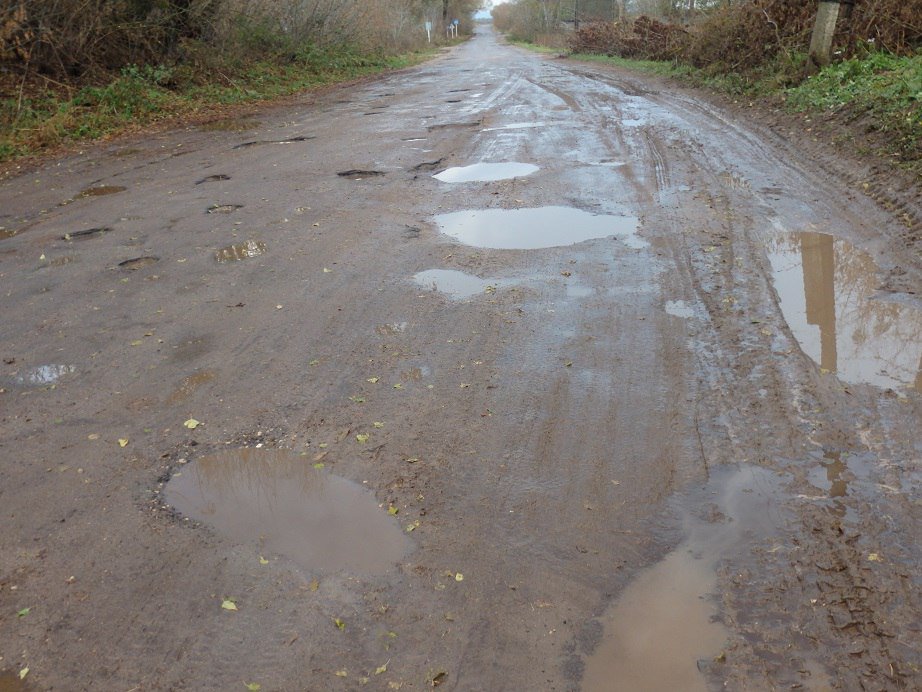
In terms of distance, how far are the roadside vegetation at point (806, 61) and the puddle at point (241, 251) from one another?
6895 millimetres

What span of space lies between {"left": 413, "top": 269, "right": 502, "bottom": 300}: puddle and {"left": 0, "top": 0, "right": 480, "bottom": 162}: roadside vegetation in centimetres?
887

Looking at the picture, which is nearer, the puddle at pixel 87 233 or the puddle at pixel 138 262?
the puddle at pixel 138 262

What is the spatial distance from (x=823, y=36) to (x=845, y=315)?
11.6 meters

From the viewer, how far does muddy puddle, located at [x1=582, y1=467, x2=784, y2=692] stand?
8.68 feet

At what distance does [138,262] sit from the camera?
22.2 feet

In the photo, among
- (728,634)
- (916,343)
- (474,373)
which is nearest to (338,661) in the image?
(728,634)

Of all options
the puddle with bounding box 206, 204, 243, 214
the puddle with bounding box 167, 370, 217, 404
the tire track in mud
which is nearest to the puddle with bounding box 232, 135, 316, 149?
the puddle with bounding box 206, 204, 243, 214

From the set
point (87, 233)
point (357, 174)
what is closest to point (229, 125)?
point (357, 174)

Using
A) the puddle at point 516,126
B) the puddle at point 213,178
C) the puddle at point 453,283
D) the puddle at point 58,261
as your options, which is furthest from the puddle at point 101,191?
the puddle at point 516,126

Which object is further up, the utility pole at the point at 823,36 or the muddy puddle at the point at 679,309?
the utility pole at the point at 823,36

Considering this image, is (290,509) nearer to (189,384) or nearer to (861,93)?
(189,384)

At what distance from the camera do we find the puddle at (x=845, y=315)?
182 inches

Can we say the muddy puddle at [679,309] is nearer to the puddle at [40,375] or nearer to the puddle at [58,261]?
the puddle at [40,375]

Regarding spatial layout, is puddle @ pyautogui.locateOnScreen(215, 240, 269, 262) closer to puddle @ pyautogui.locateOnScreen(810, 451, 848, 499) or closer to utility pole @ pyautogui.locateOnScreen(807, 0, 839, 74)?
puddle @ pyautogui.locateOnScreen(810, 451, 848, 499)
